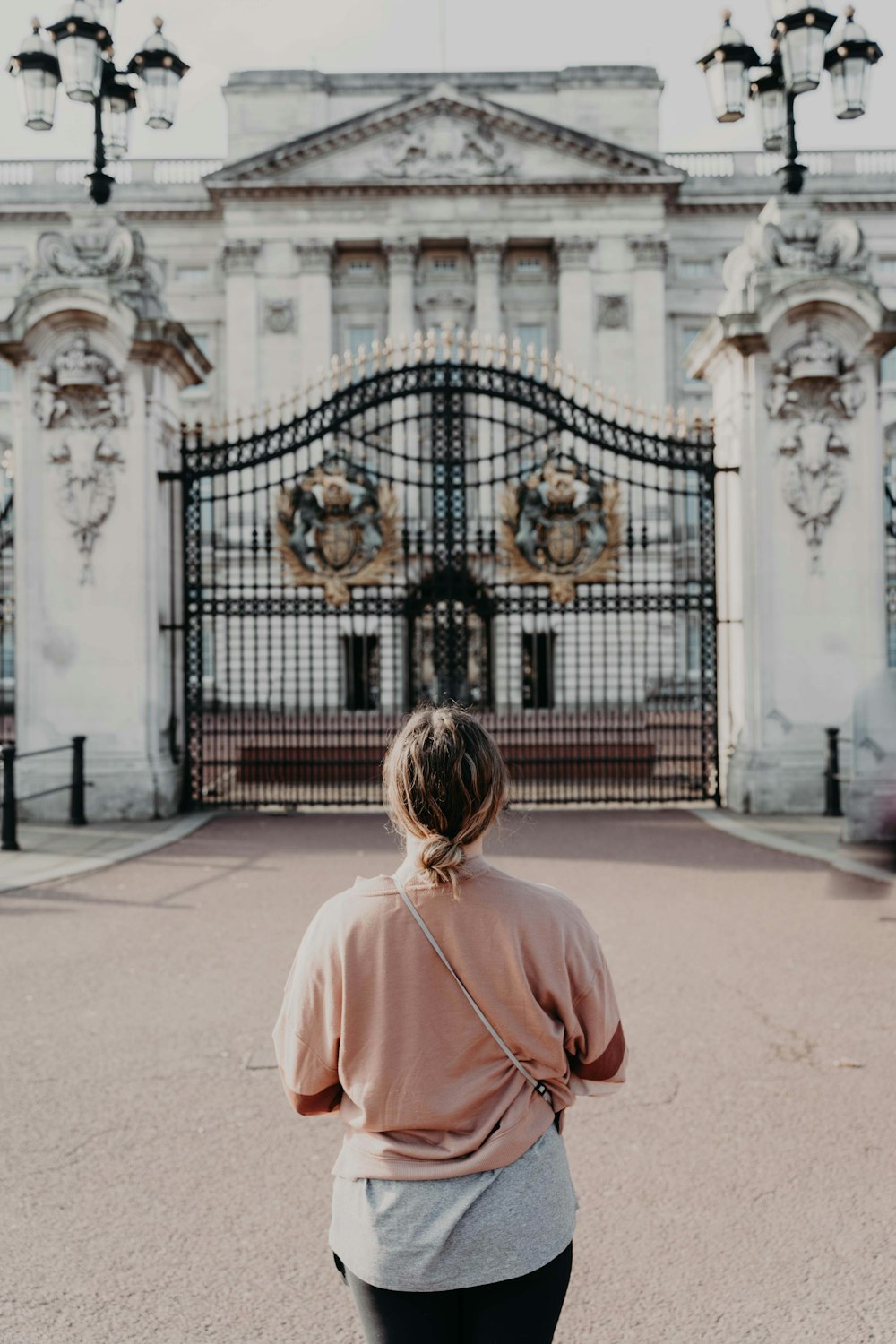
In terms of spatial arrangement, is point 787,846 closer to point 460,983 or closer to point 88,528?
point 88,528

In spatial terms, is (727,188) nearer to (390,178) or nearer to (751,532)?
(390,178)

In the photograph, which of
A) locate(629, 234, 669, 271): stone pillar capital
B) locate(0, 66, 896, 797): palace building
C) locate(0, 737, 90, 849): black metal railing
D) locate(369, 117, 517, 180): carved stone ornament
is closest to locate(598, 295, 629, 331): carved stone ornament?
locate(0, 66, 896, 797): palace building

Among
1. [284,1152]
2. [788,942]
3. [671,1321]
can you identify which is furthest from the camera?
[788,942]

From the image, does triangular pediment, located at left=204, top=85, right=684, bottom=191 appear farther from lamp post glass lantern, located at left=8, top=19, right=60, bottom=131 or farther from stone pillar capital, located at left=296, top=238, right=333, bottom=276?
lamp post glass lantern, located at left=8, top=19, right=60, bottom=131

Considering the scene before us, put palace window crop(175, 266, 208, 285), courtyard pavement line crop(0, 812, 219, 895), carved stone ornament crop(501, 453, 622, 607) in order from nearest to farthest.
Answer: courtyard pavement line crop(0, 812, 219, 895) < carved stone ornament crop(501, 453, 622, 607) < palace window crop(175, 266, 208, 285)

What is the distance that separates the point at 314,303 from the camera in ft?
133

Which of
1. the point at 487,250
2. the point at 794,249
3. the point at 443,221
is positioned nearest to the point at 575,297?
the point at 487,250

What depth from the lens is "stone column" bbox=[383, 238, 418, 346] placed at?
40.8m

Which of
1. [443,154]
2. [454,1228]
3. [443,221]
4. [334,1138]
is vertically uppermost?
[443,154]

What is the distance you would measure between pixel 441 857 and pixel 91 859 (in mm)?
8221

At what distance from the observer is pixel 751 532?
1205 cm

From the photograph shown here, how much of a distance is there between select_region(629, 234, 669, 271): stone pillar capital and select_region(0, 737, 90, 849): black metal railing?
34.3 metres

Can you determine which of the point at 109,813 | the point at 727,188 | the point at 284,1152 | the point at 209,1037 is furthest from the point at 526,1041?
the point at 727,188

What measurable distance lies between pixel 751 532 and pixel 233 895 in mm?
6615
